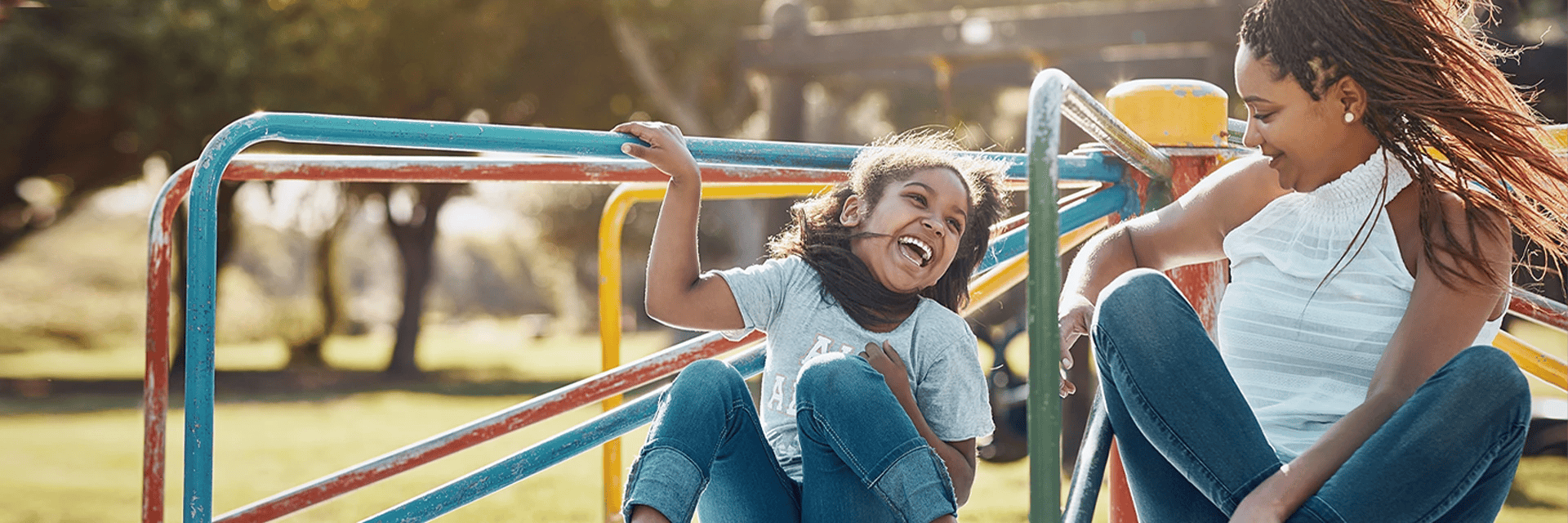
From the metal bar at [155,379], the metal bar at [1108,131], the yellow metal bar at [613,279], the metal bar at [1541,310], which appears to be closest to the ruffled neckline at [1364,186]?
the metal bar at [1108,131]

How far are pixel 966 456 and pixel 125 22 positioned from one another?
998 centimetres

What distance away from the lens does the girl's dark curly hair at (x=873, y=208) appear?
164 centimetres

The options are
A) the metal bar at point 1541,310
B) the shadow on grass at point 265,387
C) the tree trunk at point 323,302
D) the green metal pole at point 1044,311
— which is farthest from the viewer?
the tree trunk at point 323,302

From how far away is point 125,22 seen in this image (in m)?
9.80

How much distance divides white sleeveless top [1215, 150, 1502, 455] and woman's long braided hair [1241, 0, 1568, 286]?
0.05 metres

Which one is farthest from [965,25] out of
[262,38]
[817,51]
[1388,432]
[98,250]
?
[98,250]

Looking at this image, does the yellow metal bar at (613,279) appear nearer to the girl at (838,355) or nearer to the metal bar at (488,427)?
the metal bar at (488,427)

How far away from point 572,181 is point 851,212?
1.28 ft

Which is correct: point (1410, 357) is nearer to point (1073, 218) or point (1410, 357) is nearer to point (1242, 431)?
point (1242, 431)

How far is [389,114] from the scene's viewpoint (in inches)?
420

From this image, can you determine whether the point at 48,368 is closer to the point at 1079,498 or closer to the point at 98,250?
the point at 98,250

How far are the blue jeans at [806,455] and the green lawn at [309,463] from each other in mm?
2404

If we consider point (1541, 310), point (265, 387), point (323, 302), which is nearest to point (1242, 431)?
point (1541, 310)

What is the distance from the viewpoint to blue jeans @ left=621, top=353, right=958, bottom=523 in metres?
1.37
